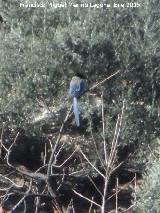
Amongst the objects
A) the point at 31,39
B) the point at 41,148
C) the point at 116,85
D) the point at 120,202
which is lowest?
the point at 120,202

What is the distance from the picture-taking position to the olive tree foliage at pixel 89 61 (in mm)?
9703

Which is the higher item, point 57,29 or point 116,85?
point 57,29

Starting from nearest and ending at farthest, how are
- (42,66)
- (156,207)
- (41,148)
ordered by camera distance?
(156,207) < (42,66) < (41,148)

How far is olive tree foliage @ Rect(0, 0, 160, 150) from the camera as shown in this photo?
9703 mm

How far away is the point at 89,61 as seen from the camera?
32.3 feet

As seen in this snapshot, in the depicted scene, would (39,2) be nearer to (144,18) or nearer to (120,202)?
(144,18)

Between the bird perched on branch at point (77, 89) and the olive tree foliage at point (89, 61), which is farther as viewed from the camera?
the olive tree foliage at point (89, 61)

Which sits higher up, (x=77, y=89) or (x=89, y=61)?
(x=77, y=89)

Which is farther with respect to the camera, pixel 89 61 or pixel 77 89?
pixel 89 61

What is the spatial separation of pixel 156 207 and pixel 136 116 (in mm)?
3227

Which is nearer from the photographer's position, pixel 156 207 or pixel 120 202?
pixel 156 207

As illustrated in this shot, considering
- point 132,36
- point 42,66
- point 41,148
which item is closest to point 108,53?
point 132,36

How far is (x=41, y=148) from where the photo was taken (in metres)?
10.3

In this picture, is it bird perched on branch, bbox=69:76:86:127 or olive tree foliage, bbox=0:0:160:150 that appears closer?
bird perched on branch, bbox=69:76:86:127
